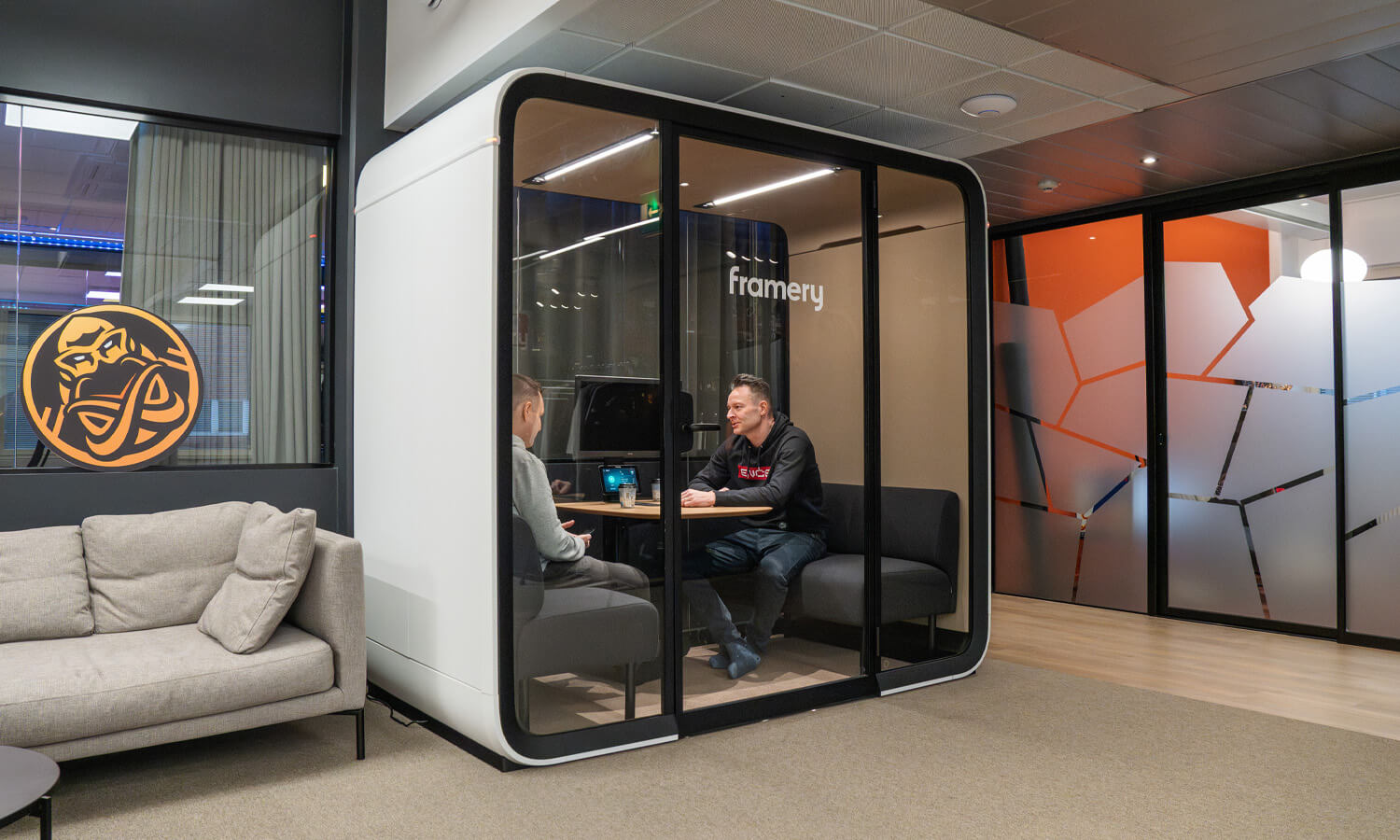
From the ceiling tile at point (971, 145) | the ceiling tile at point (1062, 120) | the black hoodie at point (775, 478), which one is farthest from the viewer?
the ceiling tile at point (971, 145)

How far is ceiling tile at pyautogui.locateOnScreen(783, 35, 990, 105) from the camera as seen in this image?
12.2 ft

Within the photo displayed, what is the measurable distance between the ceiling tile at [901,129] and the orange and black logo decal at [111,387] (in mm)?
3229

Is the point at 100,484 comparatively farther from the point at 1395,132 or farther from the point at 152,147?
the point at 1395,132

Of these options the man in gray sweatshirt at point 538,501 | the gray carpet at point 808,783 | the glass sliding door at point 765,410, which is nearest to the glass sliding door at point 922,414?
the glass sliding door at point 765,410

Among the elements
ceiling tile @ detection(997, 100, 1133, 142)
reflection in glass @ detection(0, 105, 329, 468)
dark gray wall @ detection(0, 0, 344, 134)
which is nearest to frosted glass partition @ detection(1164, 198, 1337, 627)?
ceiling tile @ detection(997, 100, 1133, 142)

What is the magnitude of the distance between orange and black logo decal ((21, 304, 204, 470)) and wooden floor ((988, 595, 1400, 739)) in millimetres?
4213

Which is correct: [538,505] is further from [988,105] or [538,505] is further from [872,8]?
[988,105]

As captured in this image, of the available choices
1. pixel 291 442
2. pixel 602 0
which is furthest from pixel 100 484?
pixel 602 0

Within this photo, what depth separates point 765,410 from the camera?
3.98 metres

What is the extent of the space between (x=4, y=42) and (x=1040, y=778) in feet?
15.7

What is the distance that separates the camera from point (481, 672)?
10.8 feet

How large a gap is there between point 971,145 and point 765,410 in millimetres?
2002

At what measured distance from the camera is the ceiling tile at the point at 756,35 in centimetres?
338

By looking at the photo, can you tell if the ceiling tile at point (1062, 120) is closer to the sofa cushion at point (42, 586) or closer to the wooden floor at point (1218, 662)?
the wooden floor at point (1218, 662)
